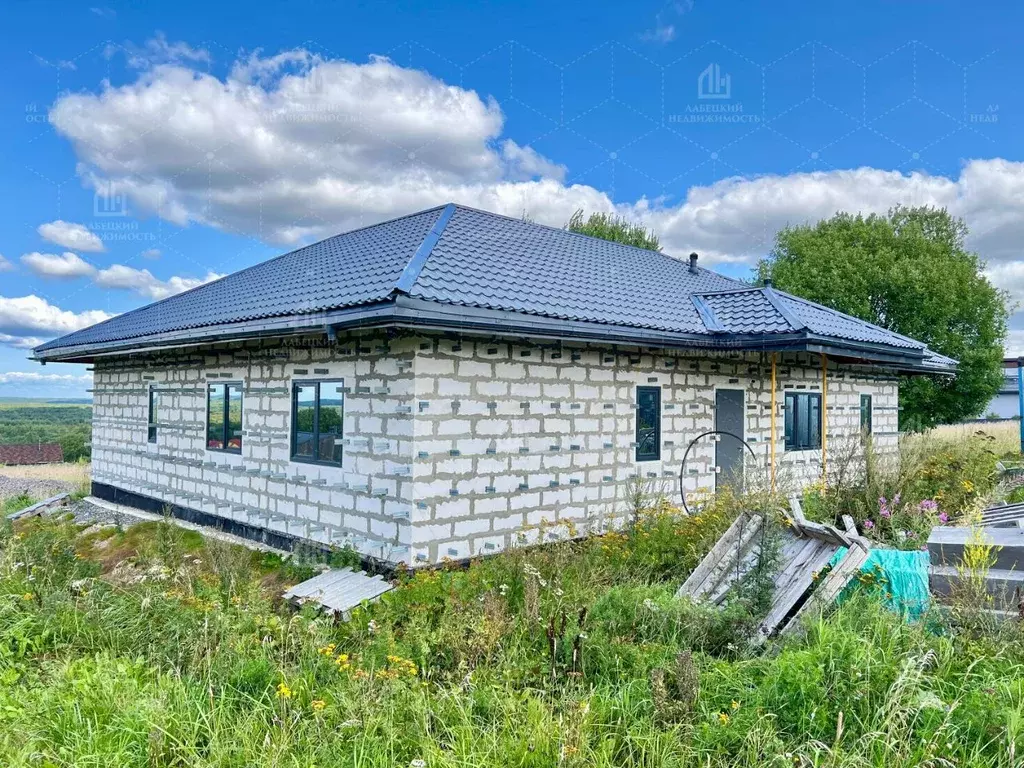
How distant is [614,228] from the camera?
33656mm

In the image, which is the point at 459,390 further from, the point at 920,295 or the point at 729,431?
the point at 920,295

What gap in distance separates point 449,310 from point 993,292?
2804 centimetres

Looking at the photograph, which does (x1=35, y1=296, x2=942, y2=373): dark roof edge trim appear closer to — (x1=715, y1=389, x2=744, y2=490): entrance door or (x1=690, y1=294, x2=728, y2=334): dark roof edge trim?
(x1=690, y1=294, x2=728, y2=334): dark roof edge trim

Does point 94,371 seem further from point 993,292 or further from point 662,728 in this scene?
point 993,292

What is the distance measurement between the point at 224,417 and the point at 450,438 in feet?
16.2

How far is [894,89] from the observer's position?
38.2ft

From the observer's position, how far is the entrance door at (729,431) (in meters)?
10.8

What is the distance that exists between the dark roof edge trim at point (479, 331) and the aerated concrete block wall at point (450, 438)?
1.54 feet

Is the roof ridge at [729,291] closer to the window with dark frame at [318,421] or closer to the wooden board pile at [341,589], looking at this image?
the window with dark frame at [318,421]

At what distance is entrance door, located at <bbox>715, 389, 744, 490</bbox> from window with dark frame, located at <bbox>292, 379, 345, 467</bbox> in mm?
6330

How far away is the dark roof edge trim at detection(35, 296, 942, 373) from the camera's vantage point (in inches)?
266

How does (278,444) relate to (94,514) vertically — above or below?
above

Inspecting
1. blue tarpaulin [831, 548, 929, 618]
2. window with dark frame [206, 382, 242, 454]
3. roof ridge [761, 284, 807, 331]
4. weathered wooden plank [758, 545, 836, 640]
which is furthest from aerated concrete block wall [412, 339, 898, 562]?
window with dark frame [206, 382, 242, 454]

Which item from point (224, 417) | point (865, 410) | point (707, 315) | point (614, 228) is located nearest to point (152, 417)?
point (224, 417)
